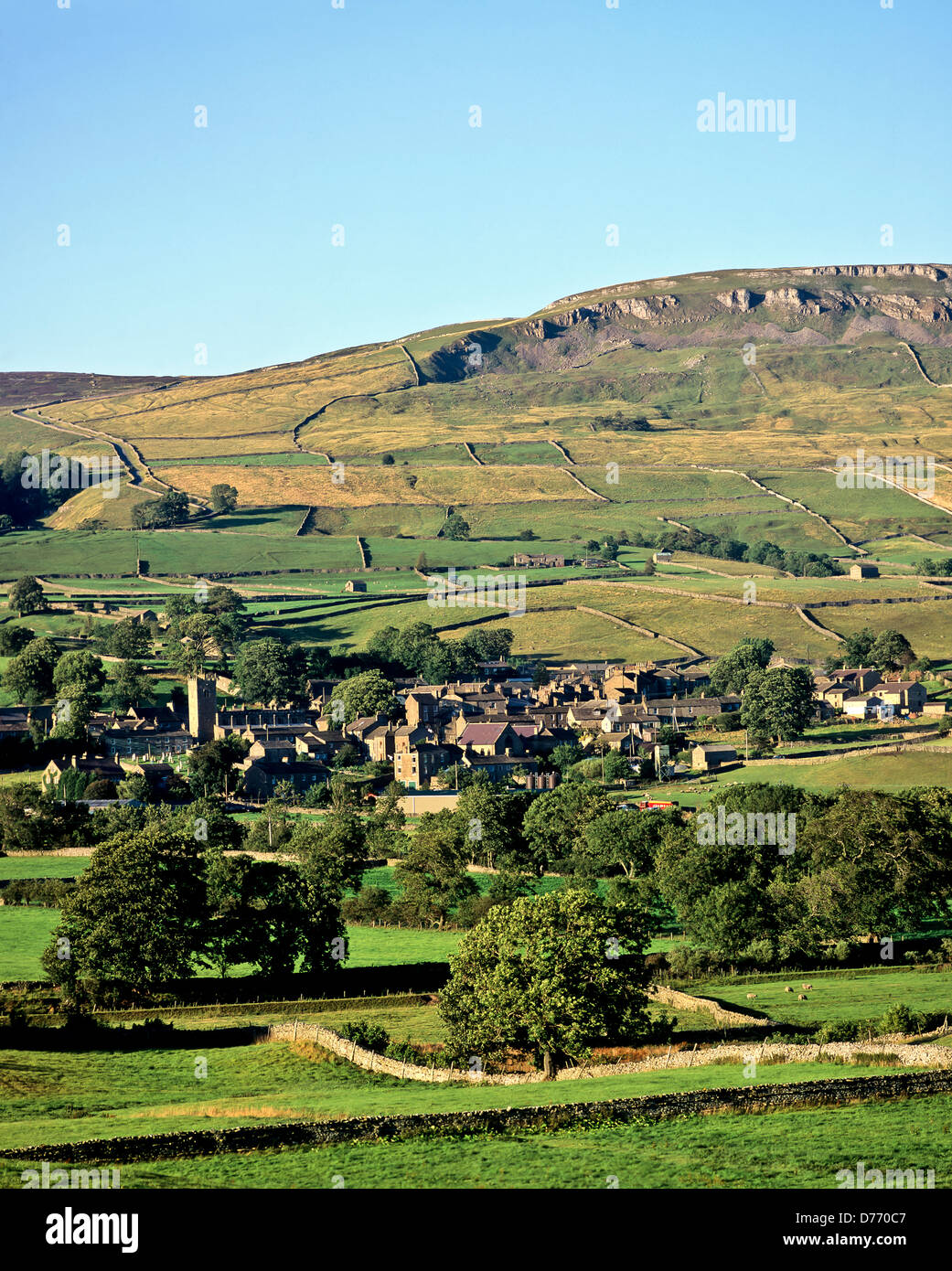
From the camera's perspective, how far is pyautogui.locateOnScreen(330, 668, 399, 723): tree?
4643 inches

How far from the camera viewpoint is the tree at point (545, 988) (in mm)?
38844

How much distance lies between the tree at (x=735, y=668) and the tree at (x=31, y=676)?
54255mm

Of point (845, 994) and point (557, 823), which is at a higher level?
point (557, 823)

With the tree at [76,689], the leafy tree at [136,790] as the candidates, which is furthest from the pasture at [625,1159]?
the tree at [76,689]

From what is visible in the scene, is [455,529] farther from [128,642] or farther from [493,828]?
[493,828]

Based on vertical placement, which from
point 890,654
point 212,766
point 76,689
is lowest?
point 212,766

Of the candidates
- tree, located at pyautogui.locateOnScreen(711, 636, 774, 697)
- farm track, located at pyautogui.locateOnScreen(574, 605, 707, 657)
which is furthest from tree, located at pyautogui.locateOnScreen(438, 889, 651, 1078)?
farm track, located at pyautogui.locateOnScreen(574, 605, 707, 657)

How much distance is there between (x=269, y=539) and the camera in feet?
633

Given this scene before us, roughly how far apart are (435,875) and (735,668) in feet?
A: 203

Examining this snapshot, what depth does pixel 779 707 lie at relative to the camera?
10300 cm

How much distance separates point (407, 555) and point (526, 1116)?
15695 cm

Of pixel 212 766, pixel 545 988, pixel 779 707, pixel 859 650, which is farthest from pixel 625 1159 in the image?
pixel 859 650
